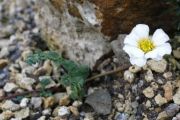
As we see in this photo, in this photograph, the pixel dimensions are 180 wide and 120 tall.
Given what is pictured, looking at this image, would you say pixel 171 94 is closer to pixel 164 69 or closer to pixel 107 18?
pixel 164 69

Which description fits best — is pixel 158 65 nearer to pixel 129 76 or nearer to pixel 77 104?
pixel 129 76

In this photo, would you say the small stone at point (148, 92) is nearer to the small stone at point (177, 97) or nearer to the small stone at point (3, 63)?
the small stone at point (177, 97)

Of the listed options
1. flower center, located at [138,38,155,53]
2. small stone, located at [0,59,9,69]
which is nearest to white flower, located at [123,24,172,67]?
flower center, located at [138,38,155,53]

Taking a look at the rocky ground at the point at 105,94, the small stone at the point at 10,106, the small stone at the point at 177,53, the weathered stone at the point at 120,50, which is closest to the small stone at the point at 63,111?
the rocky ground at the point at 105,94

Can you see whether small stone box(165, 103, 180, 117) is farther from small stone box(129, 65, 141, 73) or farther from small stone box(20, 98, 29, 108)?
small stone box(20, 98, 29, 108)

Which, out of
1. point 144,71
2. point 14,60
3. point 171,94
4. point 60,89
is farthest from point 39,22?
point 171,94

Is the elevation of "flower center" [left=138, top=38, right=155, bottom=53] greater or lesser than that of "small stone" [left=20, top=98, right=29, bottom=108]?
greater
